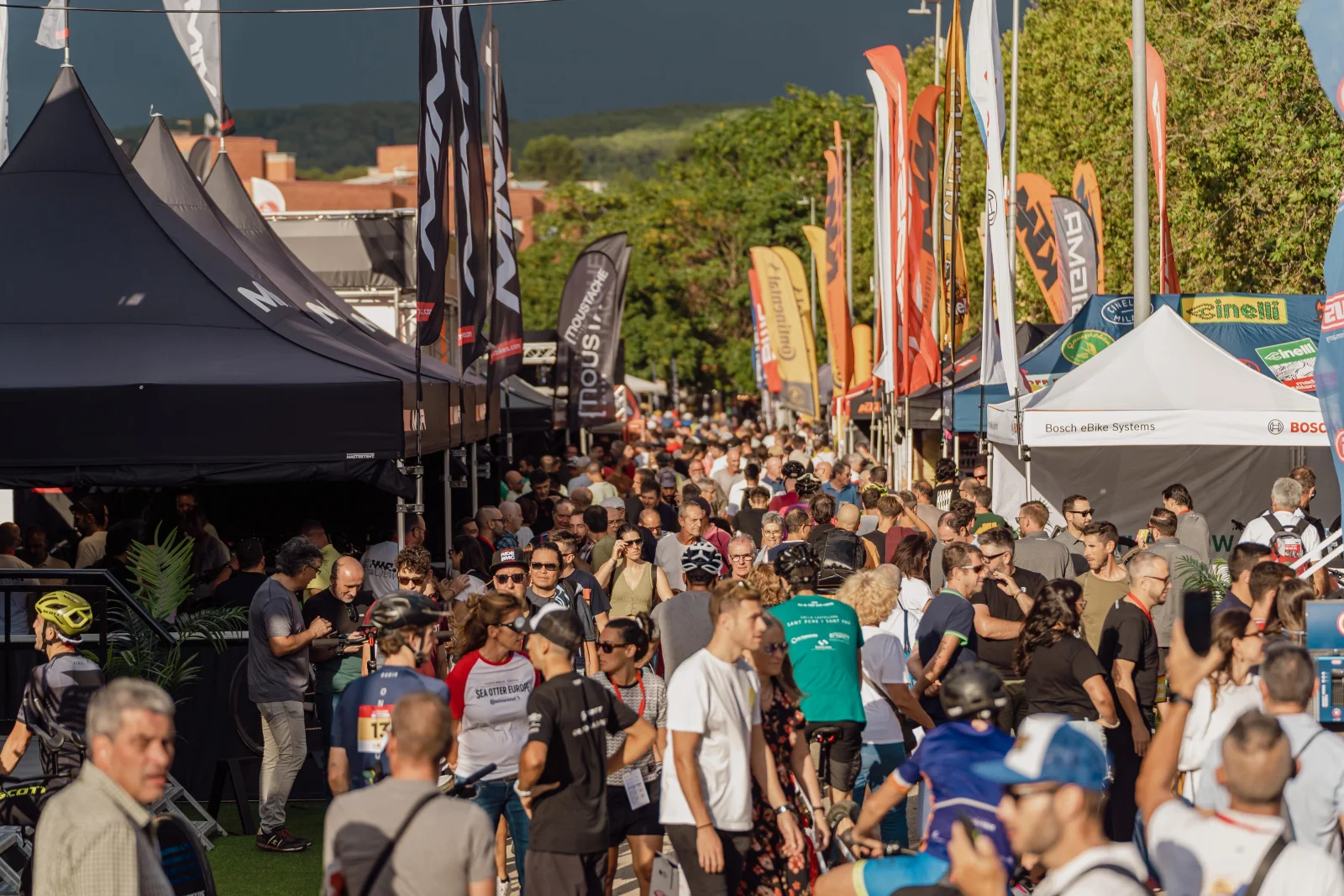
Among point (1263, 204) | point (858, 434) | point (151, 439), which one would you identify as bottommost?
point (858, 434)

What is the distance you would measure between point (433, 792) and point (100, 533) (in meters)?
9.01

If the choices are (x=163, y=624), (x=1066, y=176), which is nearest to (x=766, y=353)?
(x=1066, y=176)

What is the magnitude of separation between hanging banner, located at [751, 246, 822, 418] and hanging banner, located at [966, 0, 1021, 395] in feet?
45.1

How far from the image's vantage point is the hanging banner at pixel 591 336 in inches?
923

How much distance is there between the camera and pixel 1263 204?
898 inches

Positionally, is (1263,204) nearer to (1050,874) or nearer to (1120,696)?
(1120,696)

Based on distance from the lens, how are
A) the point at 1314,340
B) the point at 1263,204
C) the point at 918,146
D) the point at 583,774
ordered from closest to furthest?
the point at 583,774 < the point at 1314,340 < the point at 918,146 < the point at 1263,204

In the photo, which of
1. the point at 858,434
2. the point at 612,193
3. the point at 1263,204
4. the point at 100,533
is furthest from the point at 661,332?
the point at 100,533

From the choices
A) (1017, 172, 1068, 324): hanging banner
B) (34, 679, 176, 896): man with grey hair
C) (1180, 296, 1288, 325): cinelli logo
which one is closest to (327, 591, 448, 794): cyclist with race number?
(34, 679, 176, 896): man with grey hair

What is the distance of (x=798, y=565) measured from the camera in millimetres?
7398

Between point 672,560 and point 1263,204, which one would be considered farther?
point 1263,204

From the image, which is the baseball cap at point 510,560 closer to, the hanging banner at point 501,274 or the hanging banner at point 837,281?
the hanging banner at point 501,274

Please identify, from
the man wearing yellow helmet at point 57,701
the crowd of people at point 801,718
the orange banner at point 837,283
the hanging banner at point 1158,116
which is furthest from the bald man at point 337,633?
the orange banner at point 837,283

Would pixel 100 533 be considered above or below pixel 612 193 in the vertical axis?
below
